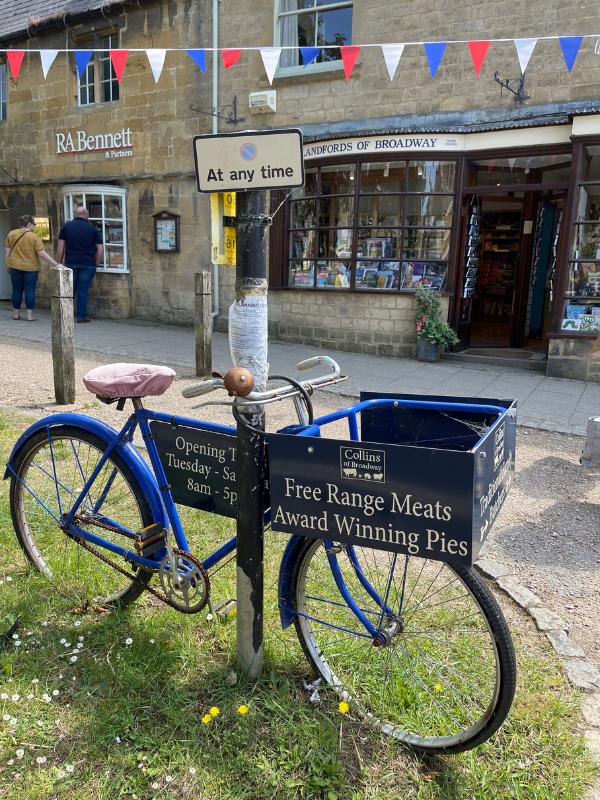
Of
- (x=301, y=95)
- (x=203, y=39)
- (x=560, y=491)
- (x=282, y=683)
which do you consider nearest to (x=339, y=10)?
(x=301, y=95)

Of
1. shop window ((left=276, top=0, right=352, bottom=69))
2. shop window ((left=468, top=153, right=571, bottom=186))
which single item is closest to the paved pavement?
shop window ((left=468, top=153, right=571, bottom=186))

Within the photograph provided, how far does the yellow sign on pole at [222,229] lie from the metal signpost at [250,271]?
0.16 m

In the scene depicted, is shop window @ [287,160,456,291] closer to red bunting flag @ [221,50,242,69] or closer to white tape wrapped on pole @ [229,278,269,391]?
red bunting flag @ [221,50,242,69]

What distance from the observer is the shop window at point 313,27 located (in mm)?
9820

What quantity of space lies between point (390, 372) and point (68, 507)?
5.95 meters

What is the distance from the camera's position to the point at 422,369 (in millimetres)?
8688

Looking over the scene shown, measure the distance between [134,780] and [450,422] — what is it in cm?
157

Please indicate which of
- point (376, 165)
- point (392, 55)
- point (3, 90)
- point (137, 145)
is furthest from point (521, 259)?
point (3, 90)

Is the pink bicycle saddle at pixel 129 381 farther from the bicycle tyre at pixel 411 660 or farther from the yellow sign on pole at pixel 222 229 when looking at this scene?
the bicycle tyre at pixel 411 660

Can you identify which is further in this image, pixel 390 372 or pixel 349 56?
pixel 349 56

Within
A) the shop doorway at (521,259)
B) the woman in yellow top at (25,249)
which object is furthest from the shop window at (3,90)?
the shop doorway at (521,259)

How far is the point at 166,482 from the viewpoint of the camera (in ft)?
8.42

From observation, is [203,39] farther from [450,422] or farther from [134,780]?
[134,780]

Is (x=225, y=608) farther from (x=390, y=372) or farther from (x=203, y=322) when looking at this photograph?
(x=390, y=372)
